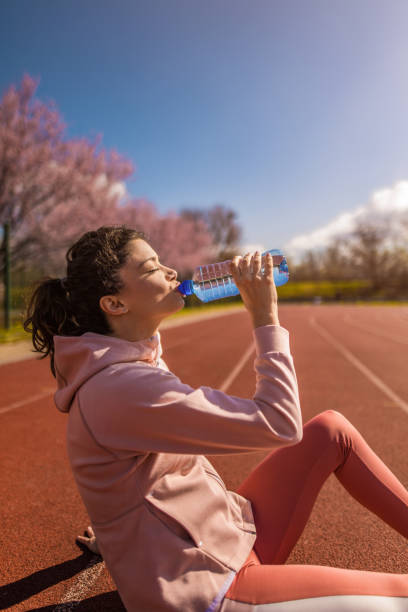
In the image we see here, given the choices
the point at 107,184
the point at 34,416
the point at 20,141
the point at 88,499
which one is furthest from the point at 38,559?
the point at 107,184

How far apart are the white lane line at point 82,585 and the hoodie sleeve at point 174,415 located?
1434mm

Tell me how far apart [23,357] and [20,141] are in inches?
361

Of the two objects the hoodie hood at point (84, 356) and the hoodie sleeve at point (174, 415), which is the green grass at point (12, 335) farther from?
the hoodie sleeve at point (174, 415)

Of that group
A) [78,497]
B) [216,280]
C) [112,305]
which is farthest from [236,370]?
[112,305]

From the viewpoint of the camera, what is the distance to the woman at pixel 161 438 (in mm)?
1204

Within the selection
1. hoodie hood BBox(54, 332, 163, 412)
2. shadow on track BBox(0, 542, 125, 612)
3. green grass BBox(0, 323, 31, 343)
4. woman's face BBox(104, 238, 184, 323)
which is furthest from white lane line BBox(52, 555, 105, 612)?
green grass BBox(0, 323, 31, 343)

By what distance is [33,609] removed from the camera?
82.1 inches

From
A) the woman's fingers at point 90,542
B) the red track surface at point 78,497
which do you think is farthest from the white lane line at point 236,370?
the woman's fingers at point 90,542

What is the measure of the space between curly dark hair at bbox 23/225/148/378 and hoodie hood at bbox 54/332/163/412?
0.11 m

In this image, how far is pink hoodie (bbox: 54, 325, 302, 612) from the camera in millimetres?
1199

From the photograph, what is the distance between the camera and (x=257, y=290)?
1.40 m

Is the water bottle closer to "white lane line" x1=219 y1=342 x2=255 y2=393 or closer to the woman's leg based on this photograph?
the woman's leg

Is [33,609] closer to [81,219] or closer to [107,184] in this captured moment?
[81,219]

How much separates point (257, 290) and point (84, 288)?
0.61 m
